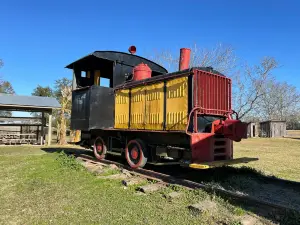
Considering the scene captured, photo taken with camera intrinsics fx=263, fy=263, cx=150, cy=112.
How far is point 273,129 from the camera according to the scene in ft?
110

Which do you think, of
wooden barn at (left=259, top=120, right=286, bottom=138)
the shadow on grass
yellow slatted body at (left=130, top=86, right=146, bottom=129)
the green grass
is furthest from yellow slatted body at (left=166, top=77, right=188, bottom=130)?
wooden barn at (left=259, top=120, right=286, bottom=138)

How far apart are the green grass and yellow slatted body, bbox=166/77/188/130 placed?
6.31 ft

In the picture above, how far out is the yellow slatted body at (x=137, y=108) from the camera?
28.7 ft

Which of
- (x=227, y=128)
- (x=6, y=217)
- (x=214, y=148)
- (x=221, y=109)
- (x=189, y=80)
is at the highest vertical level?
(x=189, y=80)

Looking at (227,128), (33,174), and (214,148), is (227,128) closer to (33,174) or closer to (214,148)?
(214,148)

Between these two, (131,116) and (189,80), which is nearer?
(189,80)

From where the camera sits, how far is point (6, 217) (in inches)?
191

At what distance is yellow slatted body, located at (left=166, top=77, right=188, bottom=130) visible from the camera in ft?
23.9

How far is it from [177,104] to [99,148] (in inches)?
184

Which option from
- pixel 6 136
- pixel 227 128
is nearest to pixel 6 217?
pixel 227 128

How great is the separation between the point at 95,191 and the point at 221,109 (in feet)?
14.2

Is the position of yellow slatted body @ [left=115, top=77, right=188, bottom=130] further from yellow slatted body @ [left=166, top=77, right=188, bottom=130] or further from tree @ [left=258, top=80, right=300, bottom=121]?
tree @ [left=258, top=80, right=300, bottom=121]

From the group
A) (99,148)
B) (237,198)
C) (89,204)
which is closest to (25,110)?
(99,148)

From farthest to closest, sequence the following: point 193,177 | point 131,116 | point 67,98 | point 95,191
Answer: point 67,98, point 131,116, point 193,177, point 95,191
